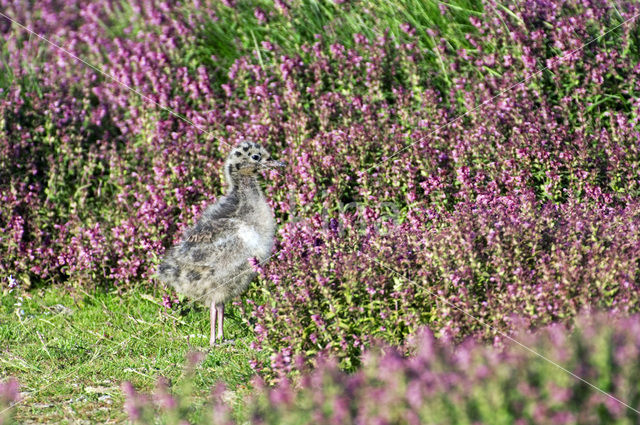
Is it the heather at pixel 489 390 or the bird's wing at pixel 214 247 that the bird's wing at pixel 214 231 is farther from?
the heather at pixel 489 390

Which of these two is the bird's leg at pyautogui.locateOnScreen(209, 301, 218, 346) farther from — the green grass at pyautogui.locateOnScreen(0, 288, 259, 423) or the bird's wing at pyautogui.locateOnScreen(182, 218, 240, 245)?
the bird's wing at pyautogui.locateOnScreen(182, 218, 240, 245)

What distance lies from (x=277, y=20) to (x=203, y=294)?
3895mm

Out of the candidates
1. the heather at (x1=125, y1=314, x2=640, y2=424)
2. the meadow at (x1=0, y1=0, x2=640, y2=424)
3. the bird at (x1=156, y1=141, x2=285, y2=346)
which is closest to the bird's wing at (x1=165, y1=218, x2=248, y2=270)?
the bird at (x1=156, y1=141, x2=285, y2=346)

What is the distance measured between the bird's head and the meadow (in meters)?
0.48

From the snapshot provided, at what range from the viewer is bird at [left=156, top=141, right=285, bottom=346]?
5375 millimetres

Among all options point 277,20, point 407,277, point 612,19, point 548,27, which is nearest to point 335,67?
point 277,20

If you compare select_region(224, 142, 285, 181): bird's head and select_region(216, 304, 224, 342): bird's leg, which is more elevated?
select_region(224, 142, 285, 181): bird's head

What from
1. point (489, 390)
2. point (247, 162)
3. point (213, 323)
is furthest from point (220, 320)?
point (489, 390)

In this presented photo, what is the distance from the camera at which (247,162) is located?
5.57 m

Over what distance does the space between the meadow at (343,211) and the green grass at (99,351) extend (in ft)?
0.07

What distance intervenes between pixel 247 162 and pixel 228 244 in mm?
574

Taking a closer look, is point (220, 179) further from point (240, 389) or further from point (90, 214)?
point (240, 389)

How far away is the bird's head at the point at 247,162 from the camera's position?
5.57 m

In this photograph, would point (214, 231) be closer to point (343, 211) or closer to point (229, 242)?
point (229, 242)
